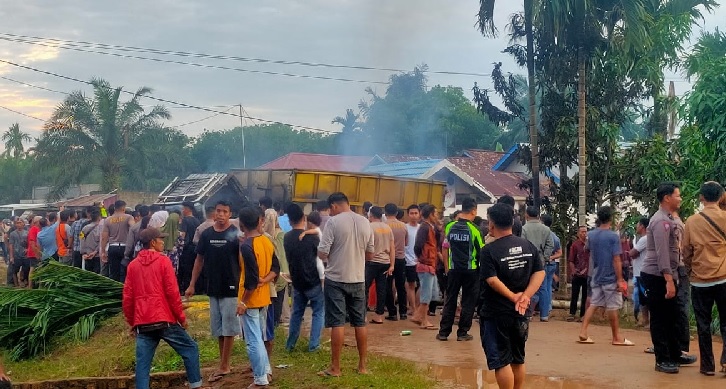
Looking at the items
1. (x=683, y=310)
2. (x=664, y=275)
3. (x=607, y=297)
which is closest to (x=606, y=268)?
(x=607, y=297)

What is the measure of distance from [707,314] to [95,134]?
3556 centimetres

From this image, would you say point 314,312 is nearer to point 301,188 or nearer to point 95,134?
point 301,188

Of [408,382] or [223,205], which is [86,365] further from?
[408,382]

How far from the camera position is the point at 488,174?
37.1 meters

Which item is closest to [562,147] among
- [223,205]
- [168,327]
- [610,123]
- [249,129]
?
[610,123]

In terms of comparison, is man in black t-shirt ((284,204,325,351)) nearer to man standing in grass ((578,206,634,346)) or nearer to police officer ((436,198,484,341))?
police officer ((436,198,484,341))

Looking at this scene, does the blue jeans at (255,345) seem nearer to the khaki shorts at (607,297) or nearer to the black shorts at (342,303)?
the black shorts at (342,303)

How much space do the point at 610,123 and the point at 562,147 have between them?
1294 millimetres

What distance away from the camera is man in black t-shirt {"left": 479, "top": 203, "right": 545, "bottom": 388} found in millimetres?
6418

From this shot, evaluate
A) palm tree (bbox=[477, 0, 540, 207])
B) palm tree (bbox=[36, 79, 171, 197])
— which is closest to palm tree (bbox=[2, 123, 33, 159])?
palm tree (bbox=[36, 79, 171, 197])

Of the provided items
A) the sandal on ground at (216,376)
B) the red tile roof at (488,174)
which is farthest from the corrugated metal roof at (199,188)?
the sandal on ground at (216,376)

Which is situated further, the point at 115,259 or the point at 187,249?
the point at 115,259

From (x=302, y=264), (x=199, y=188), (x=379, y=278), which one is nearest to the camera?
(x=302, y=264)

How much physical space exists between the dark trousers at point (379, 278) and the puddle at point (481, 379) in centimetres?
329
